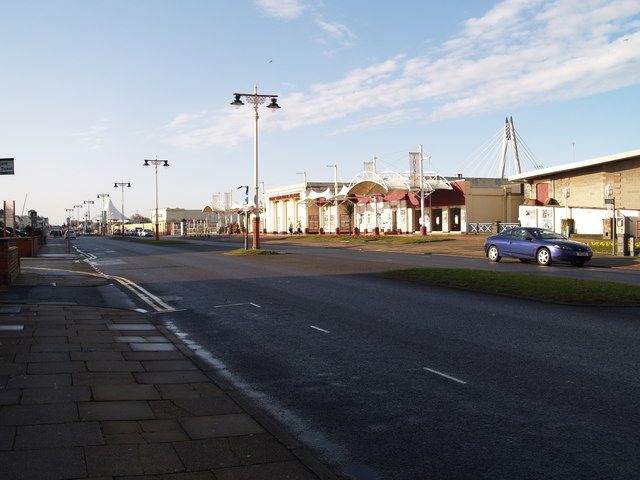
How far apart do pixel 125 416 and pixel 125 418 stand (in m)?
0.05

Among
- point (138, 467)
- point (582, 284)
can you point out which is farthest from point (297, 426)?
point (582, 284)

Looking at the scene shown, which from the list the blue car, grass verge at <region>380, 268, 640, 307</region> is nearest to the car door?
the blue car

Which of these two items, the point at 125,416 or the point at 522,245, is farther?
the point at 522,245

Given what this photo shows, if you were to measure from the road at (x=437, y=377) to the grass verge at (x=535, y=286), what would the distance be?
25.5 inches

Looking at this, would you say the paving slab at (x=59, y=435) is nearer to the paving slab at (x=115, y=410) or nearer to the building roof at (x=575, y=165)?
the paving slab at (x=115, y=410)

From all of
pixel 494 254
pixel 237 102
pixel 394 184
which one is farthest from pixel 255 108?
pixel 394 184

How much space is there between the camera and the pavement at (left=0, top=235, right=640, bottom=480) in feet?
13.1

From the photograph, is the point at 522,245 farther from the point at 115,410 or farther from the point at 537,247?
the point at 115,410

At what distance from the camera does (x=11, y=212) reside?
3091cm

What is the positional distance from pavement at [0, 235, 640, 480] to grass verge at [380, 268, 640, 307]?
803 centimetres

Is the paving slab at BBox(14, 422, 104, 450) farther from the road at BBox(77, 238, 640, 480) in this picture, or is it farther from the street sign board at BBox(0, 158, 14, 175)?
the street sign board at BBox(0, 158, 14, 175)

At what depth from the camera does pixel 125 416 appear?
512cm

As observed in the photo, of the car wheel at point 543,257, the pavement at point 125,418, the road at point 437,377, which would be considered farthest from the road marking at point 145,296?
the car wheel at point 543,257

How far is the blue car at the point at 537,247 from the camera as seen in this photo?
72.1ft
